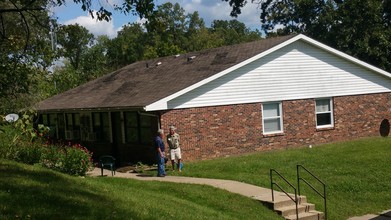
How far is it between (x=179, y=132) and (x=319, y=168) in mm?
5387

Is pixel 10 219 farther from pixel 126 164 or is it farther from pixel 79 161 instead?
pixel 126 164

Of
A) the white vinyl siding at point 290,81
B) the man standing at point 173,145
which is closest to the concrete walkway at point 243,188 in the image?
the man standing at point 173,145

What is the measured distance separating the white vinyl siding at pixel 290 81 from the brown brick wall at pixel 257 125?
330mm

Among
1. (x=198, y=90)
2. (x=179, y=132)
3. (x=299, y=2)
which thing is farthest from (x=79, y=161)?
(x=299, y=2)

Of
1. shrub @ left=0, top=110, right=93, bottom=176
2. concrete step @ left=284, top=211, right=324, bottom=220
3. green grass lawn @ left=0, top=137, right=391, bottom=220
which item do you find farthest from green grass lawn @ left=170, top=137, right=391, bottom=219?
shrub @ left=0, top=110, right=93, bottom=176

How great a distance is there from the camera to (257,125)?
21.6 m

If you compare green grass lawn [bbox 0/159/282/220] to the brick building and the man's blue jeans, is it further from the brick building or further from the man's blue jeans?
the brick building

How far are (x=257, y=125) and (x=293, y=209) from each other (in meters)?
9.26

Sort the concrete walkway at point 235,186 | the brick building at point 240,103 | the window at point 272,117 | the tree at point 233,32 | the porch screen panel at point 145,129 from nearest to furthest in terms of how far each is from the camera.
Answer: the concrete walkway at point 235,186, the brick building at point 240,103, the porch screen panel at point 145,129, the window at point 272,117, the tree at point 233,32

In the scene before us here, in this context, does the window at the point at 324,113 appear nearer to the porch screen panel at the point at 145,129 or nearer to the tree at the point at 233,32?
the porch screen panel at the point at 145,129

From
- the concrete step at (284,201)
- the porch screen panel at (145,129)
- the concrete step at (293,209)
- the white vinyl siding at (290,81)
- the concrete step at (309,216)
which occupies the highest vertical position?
the white vinyl siding at (290,81)

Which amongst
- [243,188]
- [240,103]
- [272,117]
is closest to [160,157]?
[243,188]

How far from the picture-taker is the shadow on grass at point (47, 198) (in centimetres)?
788

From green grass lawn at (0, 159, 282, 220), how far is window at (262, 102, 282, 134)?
8690mm
